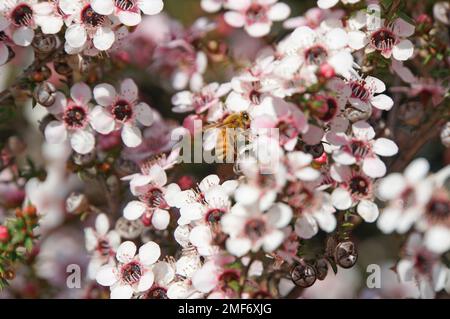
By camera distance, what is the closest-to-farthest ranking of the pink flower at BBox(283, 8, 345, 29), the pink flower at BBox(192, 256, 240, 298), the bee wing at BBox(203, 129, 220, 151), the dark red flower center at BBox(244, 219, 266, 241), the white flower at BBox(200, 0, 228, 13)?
the dark red flower center at BBox(244, 219, 266, 241)
the pink flower at BBox(192, 256, 240, 298)
the bee wing at BBox(203, 129, 220, 151)
the pink flower at BBox(283, 8, 345, 29)
the white flower at BBox(200, 0, 228, 13)

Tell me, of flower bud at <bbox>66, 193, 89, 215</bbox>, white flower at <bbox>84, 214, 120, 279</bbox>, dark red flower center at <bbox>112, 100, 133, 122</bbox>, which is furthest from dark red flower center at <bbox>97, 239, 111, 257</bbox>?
dark red flower center at <bbox>112, 100, 133, 122</bbox>

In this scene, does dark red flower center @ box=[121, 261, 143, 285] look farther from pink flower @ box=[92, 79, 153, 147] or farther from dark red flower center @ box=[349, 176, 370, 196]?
dark red flower center @ box=[349, 176, 370, 196]

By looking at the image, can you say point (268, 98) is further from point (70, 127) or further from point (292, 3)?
point (292, 3)

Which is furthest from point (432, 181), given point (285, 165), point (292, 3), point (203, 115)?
point (292, 3)

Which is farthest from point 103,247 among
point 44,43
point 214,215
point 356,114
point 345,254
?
point 356,114

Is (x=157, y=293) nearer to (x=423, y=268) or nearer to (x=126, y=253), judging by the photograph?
(x=126, y=253)

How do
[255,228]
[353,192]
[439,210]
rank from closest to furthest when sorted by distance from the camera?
[439,210]
[255,228]
[353,192]

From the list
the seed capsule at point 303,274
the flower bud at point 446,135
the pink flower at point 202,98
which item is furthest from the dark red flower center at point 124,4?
the flower bud at point 446,135
